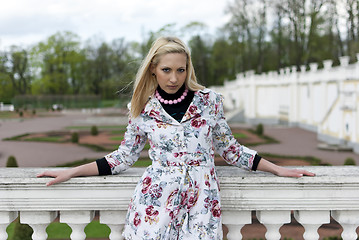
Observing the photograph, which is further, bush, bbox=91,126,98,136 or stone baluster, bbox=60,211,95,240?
bush, bbox=91,126,98,136

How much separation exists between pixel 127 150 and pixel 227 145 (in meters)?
0.49

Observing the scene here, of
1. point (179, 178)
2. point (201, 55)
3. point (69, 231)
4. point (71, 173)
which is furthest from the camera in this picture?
point (201, 55)

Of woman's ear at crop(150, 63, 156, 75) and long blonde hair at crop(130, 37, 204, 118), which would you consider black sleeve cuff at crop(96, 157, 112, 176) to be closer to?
long blonde hair at crop(130, 37, 204, 118)

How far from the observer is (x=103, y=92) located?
43656mm

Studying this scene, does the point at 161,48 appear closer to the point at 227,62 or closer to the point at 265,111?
the point at 265,111

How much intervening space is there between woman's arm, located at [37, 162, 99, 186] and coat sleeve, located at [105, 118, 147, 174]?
85mm

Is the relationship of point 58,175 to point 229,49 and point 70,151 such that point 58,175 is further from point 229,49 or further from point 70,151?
point 229,49

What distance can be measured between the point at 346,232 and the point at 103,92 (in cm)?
4300

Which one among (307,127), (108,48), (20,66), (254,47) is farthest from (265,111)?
(108,48)

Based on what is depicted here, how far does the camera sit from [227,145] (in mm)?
1856

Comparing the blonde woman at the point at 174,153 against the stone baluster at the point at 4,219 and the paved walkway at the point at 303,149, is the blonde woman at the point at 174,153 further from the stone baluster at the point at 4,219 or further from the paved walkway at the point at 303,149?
the paved walkway at the point at 303,149

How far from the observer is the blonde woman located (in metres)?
1.68

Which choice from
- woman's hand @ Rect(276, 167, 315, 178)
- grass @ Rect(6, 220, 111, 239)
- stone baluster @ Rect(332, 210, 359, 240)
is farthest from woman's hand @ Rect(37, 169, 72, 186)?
grass @ Rect(6, 220, 111, 239)

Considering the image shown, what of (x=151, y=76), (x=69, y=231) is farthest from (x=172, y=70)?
(x=69, y=231)
